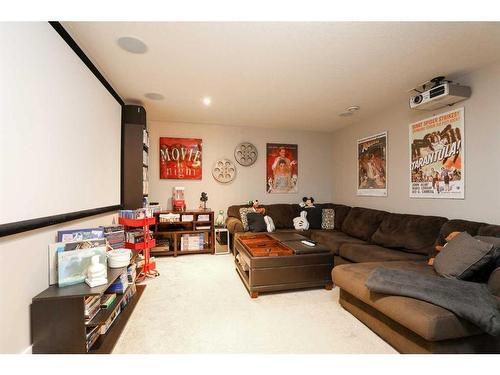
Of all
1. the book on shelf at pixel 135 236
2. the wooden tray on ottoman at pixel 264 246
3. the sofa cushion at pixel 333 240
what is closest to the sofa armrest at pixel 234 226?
the wooden tray on ottoman at pixel 264 246

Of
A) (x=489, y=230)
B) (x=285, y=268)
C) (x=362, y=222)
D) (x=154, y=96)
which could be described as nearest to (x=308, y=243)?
(x=285, y=268)

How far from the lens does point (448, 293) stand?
1.43m

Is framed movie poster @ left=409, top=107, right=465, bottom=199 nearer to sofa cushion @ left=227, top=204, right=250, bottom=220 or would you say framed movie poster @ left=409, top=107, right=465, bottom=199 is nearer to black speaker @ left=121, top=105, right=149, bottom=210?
sofa cushion @ left=227, top=204, right=250, bottom=220

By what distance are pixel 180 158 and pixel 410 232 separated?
3.78 m

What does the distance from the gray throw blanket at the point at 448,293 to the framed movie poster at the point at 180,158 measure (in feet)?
11.4

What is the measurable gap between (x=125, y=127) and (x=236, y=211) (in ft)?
7.43

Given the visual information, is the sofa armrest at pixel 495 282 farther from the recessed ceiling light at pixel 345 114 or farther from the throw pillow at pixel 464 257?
the recessed ceiling light at pixel 345 114

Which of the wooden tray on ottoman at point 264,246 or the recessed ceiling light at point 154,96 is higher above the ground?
the recessed ceiling light at point 154,96

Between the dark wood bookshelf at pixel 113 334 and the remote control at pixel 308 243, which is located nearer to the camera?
the dark wood bookshelf at pixel 113 334

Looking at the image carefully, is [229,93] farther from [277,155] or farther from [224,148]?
[277,155]

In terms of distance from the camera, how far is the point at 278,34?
1.78m

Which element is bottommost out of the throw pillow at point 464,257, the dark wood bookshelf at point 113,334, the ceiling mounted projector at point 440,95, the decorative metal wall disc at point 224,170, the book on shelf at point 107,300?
the dark wood bookshelf at point 113,334

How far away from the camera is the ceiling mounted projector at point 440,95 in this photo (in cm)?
230
